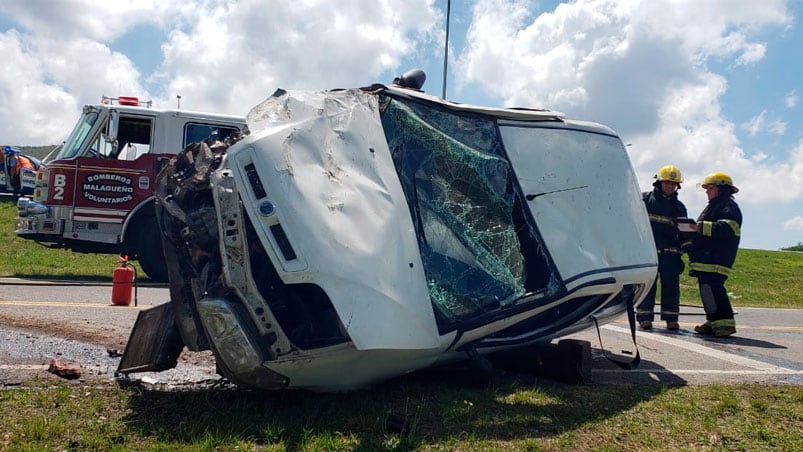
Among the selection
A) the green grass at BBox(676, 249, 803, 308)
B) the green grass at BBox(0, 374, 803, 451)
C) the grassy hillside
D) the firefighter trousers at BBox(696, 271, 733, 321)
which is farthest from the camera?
the green grass at BBox(676, 249, 803, 308)

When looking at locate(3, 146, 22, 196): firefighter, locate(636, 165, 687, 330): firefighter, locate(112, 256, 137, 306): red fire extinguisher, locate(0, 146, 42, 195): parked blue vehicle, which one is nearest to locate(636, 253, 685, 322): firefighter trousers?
locate(636, 165, 687, 330): firefighter

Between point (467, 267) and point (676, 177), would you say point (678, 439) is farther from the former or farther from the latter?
point (676, 177)

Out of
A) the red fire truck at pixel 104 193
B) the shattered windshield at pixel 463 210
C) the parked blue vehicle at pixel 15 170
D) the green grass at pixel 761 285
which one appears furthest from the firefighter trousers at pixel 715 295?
the parked blue vehicle at pixel 15 170

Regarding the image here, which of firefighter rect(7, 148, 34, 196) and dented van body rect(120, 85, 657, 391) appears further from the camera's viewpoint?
firefighter rect(7, 148, 34, 196)

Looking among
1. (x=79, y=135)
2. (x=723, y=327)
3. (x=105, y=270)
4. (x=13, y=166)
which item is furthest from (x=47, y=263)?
(x=723, y=327)

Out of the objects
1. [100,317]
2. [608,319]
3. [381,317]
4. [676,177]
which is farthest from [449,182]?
[676,177]

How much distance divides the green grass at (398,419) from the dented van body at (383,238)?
192mm

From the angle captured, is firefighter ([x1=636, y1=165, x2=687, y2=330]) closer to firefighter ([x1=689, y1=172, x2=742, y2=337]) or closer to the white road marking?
firefighter ([x1=689, y1=172, x2=742, y2=337])

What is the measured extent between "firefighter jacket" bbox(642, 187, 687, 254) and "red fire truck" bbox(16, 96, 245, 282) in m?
5.94

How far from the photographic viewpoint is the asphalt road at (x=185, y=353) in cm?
419

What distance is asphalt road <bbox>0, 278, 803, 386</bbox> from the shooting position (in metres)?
4.19

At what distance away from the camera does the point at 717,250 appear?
22.8 feet

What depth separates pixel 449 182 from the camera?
3.73 meters

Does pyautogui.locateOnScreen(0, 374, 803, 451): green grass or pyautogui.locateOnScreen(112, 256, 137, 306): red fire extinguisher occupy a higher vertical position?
pyautogui.locateOnScreen(112, 256, 137, 306): red fire extinguisher
